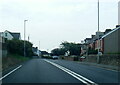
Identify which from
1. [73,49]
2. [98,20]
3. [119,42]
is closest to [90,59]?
[119,42]

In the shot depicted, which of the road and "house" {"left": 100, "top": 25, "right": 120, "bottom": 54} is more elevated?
"house" {"left": 100, "top": 25, "right": 120, "bottom": 54}

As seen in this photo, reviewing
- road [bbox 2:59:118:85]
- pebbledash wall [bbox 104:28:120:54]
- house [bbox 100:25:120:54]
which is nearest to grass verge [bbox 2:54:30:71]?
road [bbox 2:59:118:85]

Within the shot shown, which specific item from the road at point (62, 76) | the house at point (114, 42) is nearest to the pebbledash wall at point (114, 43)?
the house at point (114, 42)

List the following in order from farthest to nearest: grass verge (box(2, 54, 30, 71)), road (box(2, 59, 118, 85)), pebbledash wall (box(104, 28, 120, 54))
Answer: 1. pebbledash wall (box(104, 28, 120, 54))
2. grass verge (box(2, 54, 30, 71))
3. road (box(2, 59, 118, 85))

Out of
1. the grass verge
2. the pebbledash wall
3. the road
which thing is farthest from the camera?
the pebbledash wall

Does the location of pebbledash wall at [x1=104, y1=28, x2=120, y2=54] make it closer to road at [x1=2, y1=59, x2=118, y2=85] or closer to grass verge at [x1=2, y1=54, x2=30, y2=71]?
grass verge at [x1=2, y1=54, x2=30, y2=71]

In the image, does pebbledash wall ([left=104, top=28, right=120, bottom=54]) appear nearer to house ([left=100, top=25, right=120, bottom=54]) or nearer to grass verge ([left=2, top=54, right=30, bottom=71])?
house ([left=100, top=25, right=120, bottom=54])

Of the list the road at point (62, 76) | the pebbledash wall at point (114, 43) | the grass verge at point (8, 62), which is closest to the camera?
the road at point (62, 76)

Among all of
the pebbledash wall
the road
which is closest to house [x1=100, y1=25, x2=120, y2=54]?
the pebbledash wall


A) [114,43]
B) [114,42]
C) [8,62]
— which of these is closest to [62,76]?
[8,62]

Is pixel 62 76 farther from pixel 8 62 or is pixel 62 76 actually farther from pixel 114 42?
pixel 114 42

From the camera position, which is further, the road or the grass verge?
the grass verge

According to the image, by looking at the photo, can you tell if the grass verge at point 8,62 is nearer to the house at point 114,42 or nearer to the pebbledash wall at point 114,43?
the house at point 114,42

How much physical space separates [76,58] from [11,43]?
21.8 metres
